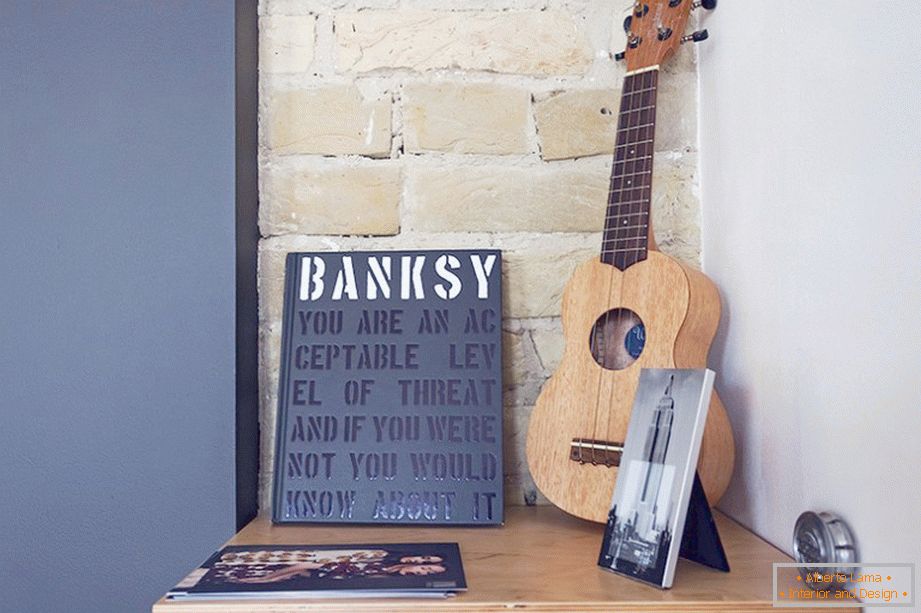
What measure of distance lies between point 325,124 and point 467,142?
23 cm

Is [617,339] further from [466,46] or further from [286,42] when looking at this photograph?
[286,42]

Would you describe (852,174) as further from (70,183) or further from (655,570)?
(70,183)

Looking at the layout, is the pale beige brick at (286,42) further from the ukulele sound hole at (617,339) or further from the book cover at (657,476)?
the book cover at (657,476)

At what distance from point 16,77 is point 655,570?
1.12 metres

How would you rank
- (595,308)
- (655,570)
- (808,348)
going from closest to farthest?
(655,570)
(808,348)
(595,308)

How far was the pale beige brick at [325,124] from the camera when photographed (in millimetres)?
1355

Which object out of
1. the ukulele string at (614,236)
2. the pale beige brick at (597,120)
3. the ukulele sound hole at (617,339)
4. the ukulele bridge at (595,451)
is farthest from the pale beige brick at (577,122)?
the ukulele bridge at (595,451)

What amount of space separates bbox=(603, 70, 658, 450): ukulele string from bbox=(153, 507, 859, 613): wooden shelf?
0.18 meters

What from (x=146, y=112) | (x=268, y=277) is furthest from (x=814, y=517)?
(x=146, y=112)

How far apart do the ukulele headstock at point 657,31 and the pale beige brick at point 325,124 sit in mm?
404

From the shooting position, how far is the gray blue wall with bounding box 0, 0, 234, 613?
1183 mm

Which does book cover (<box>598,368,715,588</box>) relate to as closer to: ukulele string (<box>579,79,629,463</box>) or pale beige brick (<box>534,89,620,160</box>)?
ukulele string (<box>579,79,629,463</box>)

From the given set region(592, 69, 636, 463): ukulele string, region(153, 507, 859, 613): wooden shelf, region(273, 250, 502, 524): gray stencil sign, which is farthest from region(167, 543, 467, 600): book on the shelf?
region(592, 69, 636, 463): ukulele string

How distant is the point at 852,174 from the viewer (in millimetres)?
841
